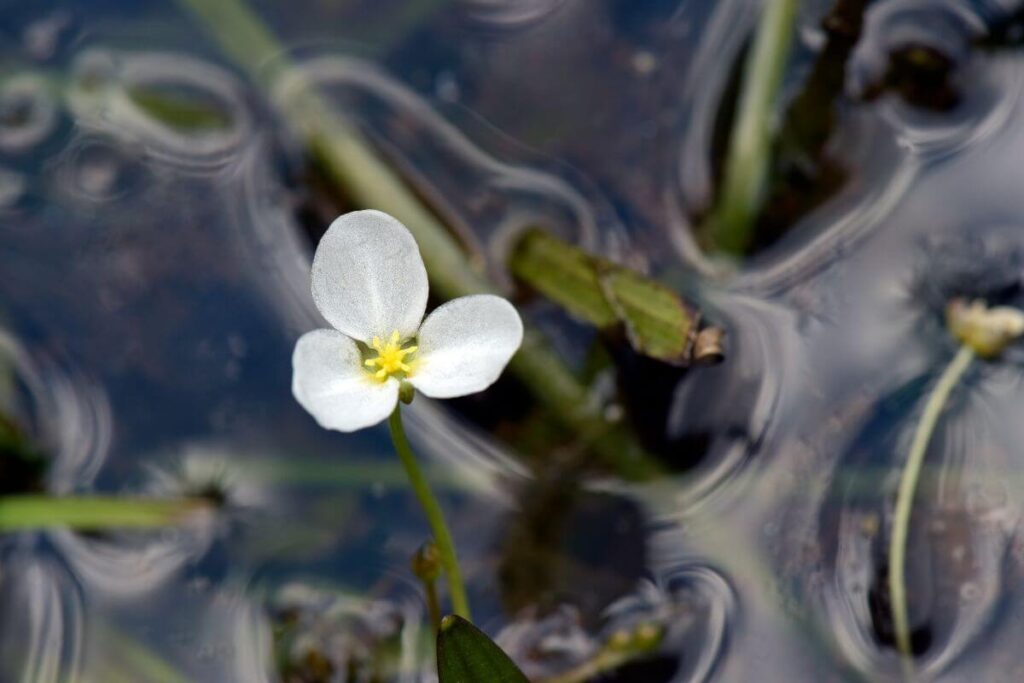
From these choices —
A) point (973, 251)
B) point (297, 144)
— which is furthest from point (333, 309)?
point (973, 251)

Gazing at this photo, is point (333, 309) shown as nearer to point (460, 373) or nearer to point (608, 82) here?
point (460, 373)

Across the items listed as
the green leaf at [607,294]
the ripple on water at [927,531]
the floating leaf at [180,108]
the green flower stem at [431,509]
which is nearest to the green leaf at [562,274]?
the green leaf at [607,294]

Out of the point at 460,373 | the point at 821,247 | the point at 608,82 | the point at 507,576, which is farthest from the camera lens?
the point at 608,82

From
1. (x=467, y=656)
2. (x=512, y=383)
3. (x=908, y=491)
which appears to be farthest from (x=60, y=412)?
(x=908, y=491)

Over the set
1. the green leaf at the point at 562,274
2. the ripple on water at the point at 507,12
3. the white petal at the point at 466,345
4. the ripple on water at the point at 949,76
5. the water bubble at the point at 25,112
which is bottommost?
the white petal at the point at 466,345

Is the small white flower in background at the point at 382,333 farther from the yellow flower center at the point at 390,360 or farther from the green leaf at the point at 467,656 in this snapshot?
the green leaf at the point at 467,656

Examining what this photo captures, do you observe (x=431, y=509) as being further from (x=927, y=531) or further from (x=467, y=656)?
(x=927, y=531)
